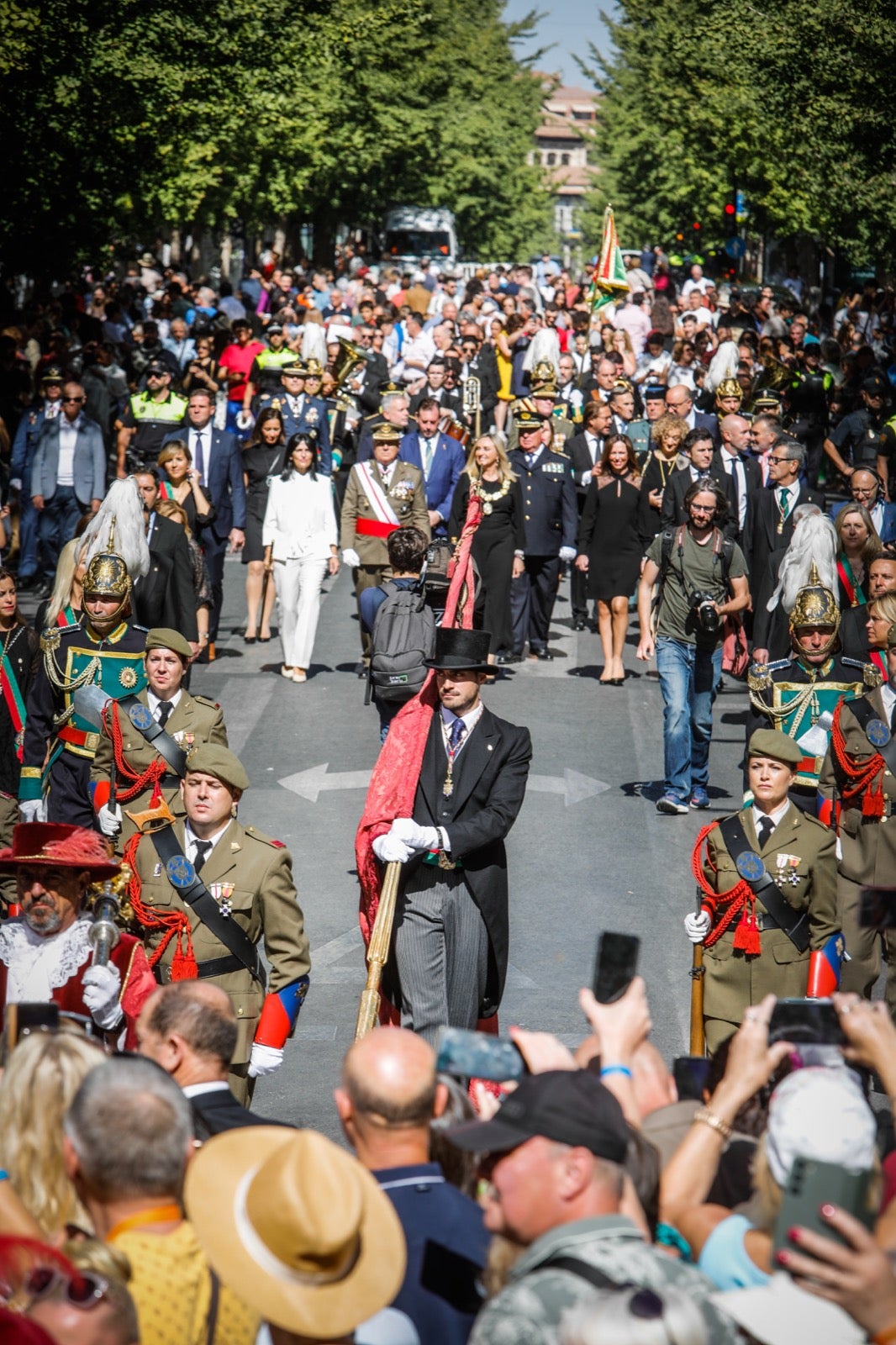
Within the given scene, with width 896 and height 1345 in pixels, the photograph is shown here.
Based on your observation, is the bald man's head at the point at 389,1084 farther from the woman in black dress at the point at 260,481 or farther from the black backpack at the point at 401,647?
the woman in black dress at the point at 260,481

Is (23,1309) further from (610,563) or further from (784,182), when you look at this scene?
(784,182)

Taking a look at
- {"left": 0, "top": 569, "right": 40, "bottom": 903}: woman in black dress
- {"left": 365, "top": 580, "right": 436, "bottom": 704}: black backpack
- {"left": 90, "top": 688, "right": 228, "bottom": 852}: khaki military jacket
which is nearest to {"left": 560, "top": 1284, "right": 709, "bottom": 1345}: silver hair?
{"left": 90, "top": 688, "right": 228, "bottom": 852}: khaki military jacket

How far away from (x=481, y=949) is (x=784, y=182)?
99.5 feet

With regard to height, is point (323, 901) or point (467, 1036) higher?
point (467, 1036)

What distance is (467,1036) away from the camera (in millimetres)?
4082

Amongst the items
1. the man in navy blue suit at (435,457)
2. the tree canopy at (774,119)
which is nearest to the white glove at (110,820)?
the man in navy blue suit at (435,457)

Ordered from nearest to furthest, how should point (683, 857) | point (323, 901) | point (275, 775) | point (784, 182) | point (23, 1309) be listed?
point (23, 1309)
point (323, 901)
point (683, 857)
point (275, 775)
point (784, 182)

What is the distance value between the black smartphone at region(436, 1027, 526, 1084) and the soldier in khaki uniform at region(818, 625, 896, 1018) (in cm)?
460

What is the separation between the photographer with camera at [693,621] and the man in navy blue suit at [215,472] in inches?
197

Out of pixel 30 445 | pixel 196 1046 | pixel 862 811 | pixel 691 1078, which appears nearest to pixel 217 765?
pixel 196 1046

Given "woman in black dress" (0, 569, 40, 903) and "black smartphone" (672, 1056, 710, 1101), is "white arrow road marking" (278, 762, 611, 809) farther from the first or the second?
"black smartphone" (672, 1056, 710, 1101)

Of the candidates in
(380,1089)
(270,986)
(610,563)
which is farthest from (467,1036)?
(610,563)

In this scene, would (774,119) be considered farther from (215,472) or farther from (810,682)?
(810,682)

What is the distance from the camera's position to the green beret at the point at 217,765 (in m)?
6.76
